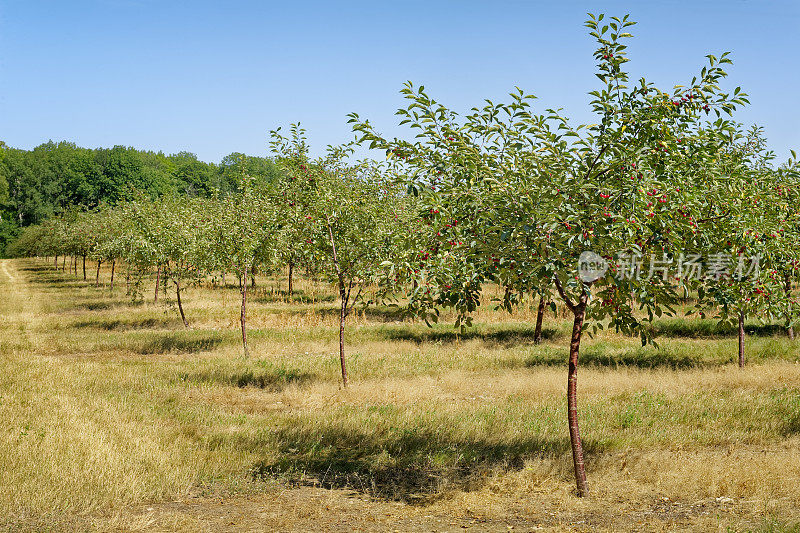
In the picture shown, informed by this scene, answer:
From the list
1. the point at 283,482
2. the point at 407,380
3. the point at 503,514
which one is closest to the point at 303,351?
the point at 407,380

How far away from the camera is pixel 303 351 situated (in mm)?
22094

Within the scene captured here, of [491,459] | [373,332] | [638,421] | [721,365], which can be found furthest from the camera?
[373,332]

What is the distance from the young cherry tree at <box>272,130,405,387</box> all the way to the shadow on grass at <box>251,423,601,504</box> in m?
4.40

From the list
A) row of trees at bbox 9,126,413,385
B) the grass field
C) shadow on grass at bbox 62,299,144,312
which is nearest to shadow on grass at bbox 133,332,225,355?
the grass field

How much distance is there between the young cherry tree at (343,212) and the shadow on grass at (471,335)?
8410mm

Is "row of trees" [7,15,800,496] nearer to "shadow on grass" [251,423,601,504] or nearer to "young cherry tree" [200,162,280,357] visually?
"shadow on grass" [251,423,601,504]

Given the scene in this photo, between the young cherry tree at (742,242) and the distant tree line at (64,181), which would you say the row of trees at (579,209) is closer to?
the young cherry tree at (742,242)

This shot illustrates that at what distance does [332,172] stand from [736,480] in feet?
37.5

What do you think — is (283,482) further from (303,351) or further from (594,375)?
(303,351)

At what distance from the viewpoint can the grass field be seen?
8.11m

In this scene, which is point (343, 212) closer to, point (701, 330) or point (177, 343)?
A: point (177, 343)

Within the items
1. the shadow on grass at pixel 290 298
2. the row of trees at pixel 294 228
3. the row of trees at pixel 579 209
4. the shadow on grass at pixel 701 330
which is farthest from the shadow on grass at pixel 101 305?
the row of trees at pixel 579 209

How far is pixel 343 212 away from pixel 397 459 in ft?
24.0

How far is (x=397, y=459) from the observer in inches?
411
